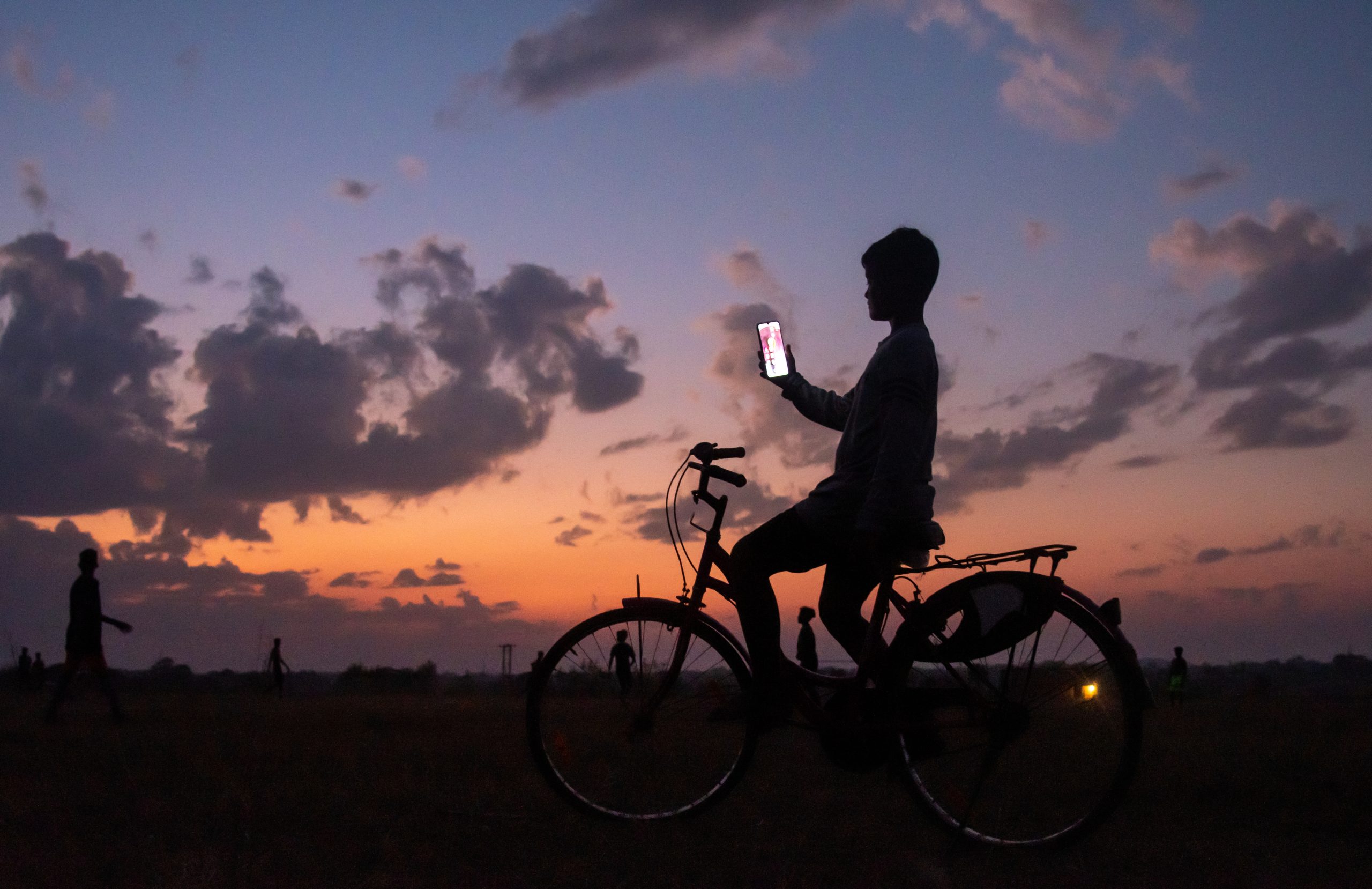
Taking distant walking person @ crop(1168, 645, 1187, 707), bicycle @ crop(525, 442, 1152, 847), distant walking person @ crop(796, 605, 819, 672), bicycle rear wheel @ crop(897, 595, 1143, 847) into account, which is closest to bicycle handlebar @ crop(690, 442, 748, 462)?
bicycle @ crop(525, 442, 1152, 847)

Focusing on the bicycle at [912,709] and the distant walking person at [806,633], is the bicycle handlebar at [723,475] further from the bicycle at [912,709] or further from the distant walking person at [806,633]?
the distant walking person at [806,633]

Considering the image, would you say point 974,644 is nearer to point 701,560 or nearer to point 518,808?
point 701,560

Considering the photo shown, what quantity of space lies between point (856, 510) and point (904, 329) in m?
0.75

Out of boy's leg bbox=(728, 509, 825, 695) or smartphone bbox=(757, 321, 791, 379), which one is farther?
smartphone bbox=(757, 321, 791, 379)

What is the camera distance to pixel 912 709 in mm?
4223

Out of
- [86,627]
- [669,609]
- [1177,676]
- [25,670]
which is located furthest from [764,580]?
[25,670]

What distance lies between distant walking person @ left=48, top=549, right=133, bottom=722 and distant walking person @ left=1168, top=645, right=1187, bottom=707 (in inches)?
736

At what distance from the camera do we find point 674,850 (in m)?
4.23

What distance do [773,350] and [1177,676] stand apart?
2016cm

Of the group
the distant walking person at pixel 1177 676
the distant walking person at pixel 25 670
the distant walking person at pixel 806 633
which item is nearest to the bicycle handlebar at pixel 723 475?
the distant walking person at pixel 806 633

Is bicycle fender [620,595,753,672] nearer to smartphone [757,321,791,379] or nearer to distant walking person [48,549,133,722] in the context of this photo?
smartphone [757,321,791,379]

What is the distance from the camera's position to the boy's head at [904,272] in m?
4.36

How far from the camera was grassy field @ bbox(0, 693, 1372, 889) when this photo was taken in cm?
398

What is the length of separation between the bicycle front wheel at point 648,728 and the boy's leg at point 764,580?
0.13 metres
